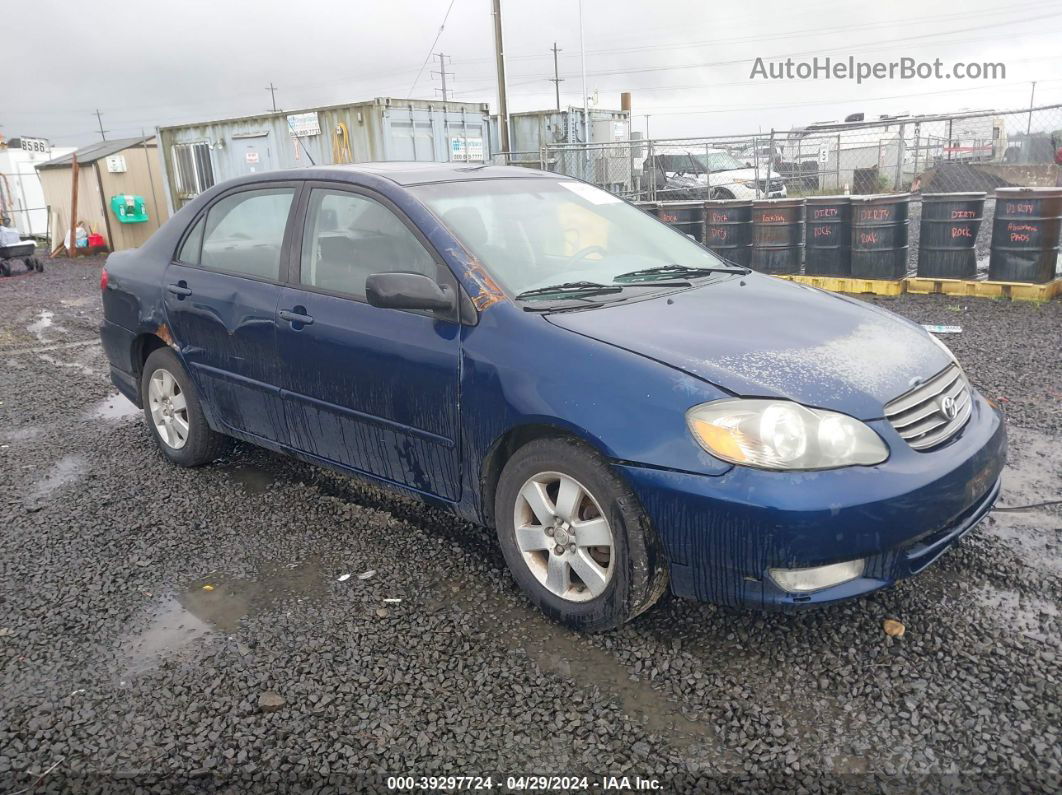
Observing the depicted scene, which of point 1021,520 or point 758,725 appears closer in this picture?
point 758,725

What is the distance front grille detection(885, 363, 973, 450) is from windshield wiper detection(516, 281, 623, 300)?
46.7 inches

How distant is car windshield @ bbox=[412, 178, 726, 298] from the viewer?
3.43 m

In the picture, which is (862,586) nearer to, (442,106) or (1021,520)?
(1021,520)

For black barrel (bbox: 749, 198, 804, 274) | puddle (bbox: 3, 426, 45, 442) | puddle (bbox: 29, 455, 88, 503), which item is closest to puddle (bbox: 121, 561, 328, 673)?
puddle (bbox: 29, 455, 88, 503)

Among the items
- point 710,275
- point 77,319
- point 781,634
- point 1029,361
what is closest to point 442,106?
point 77,319

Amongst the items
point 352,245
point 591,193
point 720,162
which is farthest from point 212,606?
point 720,162

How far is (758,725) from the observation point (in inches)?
97.6

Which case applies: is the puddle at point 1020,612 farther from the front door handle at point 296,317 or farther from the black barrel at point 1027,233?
the black barrel at point 1027,233

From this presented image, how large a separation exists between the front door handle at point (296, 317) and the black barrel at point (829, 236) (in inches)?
323

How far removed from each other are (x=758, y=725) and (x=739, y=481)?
0.73 m

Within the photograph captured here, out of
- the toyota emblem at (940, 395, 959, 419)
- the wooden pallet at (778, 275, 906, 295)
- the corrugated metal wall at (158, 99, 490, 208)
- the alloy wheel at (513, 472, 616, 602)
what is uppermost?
the corrugated metal wall at (158, 99, 490, 208)

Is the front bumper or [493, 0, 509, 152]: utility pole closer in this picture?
the front bumper

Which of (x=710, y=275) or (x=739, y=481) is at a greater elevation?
(x=710, y=275)

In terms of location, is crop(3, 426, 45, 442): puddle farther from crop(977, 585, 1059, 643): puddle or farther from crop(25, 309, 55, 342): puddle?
crop(977, 585, 1059, 643): puddle
